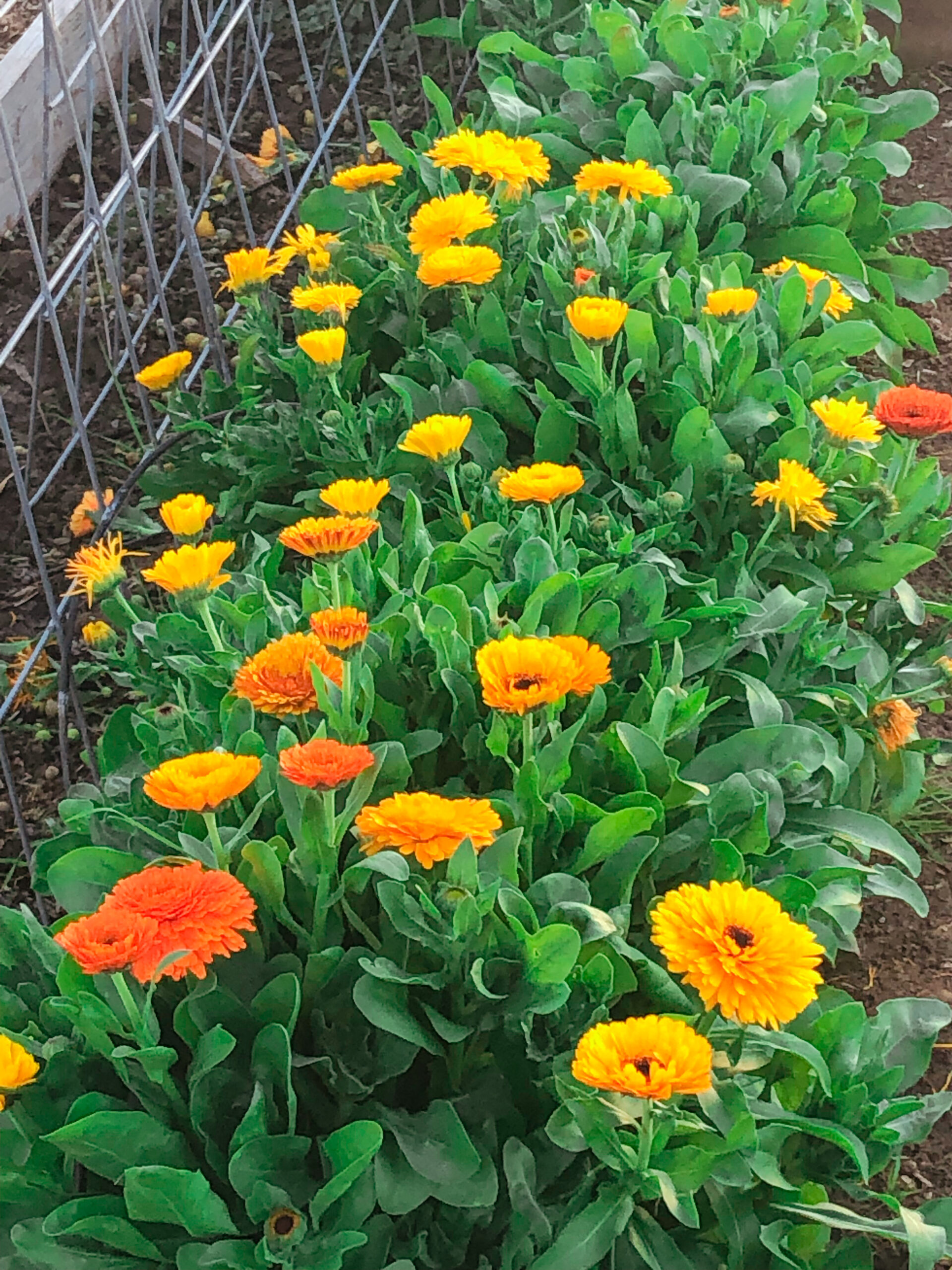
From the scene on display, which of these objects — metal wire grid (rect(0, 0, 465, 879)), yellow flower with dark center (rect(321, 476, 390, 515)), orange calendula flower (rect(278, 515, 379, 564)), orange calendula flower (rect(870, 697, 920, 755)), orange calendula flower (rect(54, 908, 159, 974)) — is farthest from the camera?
metal wire grid (rect(0, 0, 465, 879))

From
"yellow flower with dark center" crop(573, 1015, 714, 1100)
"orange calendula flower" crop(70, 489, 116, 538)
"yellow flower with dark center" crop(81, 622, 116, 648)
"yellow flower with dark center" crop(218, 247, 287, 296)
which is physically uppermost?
"yellow flower with dark center" crop(218, 247, 287, 296)

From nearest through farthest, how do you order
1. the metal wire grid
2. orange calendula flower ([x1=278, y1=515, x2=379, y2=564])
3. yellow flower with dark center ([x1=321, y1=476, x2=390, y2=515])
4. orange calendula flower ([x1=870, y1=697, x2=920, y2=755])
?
orange calendula flower ([x1=278, y1=515, x2=379, y2=564])
yellow flower with dark center ([x1=321, y1=476, x2=390, y2=515])
orange calendula flower ([x1=870, y1=697, x2=920, y2=755])
the metal wire grid

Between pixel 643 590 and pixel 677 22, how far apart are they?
129 cm

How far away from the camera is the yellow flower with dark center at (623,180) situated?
1.71 meters

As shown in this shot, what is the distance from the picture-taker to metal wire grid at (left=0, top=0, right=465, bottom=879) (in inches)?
71.2

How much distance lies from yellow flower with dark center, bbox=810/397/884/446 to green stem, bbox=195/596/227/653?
0.73 metres

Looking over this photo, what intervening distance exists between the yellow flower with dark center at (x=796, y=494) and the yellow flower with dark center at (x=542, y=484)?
0.71 feet

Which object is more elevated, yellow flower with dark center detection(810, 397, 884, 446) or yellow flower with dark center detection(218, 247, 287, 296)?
yellow flower with dark center detection(218, 247, 287, 296)

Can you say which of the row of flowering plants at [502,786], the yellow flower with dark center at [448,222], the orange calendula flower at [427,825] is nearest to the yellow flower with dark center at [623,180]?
the row of flowering plants at [502,786]

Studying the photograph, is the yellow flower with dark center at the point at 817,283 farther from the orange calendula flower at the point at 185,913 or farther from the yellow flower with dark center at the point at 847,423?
the orange calendula flower at the point at 185,913

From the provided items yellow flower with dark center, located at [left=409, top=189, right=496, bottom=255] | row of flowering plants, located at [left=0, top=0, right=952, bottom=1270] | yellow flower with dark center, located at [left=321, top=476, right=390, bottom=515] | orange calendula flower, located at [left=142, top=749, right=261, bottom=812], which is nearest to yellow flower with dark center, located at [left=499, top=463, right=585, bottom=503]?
row of flowering plants, located at [left=0, top=0, right=952, bottom=1270]

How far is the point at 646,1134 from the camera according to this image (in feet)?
2.92

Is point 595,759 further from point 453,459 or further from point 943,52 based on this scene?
point 943,52

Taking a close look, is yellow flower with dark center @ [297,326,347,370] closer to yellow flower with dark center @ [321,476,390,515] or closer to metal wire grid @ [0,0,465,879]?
yellow flower with dark center @ [321,476,390,515]
